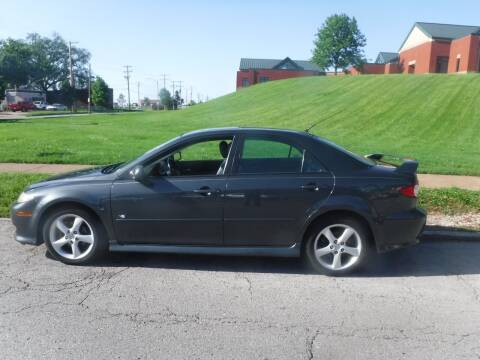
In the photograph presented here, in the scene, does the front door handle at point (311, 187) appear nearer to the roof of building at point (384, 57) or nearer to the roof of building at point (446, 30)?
the roof of building at point (446, 30)

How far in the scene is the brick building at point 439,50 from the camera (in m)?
47.0

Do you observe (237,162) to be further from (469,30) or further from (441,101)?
(469,30)

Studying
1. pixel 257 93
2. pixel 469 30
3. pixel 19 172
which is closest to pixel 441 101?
pixel 257 93

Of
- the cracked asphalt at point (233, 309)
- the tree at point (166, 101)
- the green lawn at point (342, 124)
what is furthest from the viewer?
the tree at point (166, 101)

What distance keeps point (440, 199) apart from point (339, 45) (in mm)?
78824

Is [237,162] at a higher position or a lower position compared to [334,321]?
higher

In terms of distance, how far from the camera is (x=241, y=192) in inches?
179

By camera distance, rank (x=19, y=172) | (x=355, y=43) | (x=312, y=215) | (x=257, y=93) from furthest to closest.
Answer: (x=355, y=43), (x=257, y=93), (x=19, y=172), (x=312, y=215)

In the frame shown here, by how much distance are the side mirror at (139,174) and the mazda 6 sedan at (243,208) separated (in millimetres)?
11

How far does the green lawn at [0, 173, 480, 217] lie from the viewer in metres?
7.06

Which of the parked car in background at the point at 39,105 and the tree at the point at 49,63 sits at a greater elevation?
the tree at the point at 49,63

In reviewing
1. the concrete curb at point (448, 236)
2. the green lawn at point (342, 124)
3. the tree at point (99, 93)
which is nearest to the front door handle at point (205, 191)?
the concrete curb at point (448, 236)

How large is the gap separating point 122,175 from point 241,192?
1258 mm

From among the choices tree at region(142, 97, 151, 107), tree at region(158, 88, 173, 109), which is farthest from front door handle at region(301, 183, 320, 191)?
tree at region(142, 97, 151, 107)
